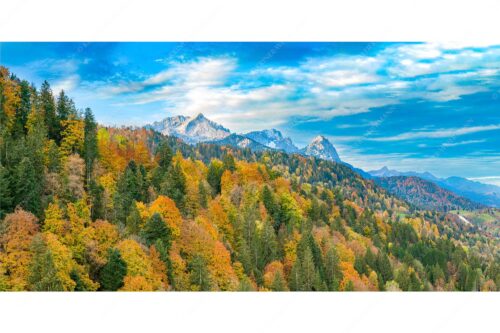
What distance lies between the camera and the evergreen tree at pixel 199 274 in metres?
17.8

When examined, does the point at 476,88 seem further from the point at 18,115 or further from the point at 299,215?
the point at 18,115

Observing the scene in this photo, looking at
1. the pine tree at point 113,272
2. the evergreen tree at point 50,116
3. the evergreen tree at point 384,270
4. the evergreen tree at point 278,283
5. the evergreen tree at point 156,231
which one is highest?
the evergreen tree at point 50,116

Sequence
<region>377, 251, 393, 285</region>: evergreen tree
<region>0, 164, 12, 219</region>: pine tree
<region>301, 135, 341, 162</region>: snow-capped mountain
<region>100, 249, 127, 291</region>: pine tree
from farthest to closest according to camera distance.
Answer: <region>301, 135, 341, 162</region>: snow-capped mountain, <region>377, 251, 393, 285</region>: evergreen tree, <region>0, 164, 12, 219</region>: pine tree, <region>100, 249, 127, 291</region>: pine tree

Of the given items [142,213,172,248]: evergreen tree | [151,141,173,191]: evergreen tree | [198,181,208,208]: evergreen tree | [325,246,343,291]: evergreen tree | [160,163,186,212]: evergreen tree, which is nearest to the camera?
[325,246,343,291]: evergreen tree

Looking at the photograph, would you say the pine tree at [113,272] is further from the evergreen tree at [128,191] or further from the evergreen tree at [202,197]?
the evergreen tree at [202,197]

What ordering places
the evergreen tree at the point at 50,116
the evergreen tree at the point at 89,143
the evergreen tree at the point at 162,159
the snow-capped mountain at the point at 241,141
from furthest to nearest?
the snow-capped mountain at the point at 241,141
the evergreen tree at the point at 162,159
the evergreen tree at the point at 50,116
the evergreen tree at the point at 89,143

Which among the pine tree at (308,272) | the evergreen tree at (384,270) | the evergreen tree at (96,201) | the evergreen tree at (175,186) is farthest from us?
the evergreen tree at (175,186)

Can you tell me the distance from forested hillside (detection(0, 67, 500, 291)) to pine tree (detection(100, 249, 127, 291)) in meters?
0.04

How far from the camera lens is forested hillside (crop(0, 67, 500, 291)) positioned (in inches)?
687

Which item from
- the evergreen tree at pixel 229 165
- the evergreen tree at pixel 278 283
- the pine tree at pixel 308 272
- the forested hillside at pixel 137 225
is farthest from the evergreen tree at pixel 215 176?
the evergreen tree at pixel 278 283

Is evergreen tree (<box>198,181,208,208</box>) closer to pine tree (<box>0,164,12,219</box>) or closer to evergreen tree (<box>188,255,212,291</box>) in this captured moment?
evergreen tree (<box>188,255,212,291</box>)

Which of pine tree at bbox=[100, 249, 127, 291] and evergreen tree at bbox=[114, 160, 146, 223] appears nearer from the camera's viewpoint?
pine tree at bbox=[100, 249, 127, 291]

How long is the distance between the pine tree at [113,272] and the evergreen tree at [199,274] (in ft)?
8.61

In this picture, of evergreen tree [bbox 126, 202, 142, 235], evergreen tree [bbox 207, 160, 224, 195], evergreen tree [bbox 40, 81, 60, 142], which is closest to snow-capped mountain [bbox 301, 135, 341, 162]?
evergreen tree [bbox 207, 160, 224, 195]
